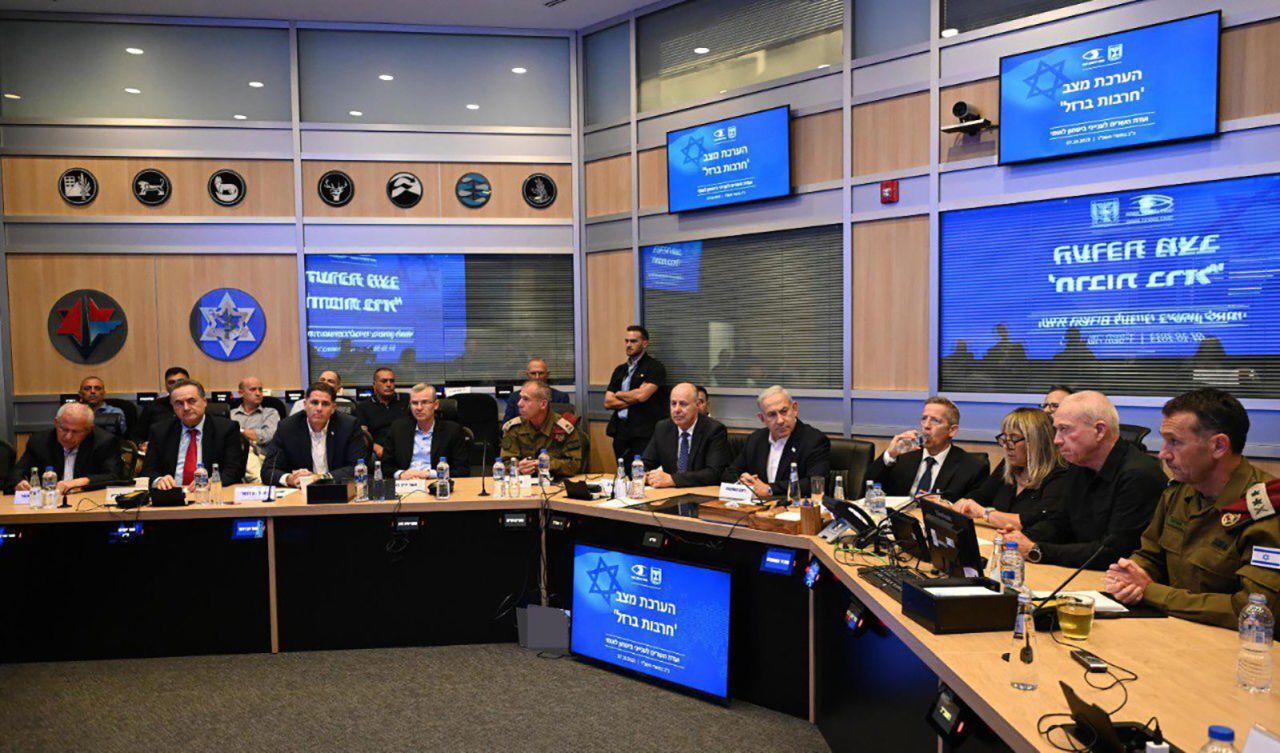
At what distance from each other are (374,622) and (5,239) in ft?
17.2

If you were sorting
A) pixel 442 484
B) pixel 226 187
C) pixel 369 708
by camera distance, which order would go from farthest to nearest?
pixel 226 187 → pixel 442 484 → pixel 369 708

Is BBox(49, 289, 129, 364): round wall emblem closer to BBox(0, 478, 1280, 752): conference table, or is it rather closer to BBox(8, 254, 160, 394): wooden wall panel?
BBox(8, 254, 160, 394): wooden wall panel

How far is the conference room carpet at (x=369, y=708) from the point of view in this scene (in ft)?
11.0

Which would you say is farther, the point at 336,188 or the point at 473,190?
the point at 473,190

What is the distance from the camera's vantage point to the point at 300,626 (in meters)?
4.39

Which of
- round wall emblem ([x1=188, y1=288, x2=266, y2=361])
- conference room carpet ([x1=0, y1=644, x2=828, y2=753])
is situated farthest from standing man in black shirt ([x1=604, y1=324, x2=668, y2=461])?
round wall emblem ([x1=188, y1=288, x2=266, y2=361])

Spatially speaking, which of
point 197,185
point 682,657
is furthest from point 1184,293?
point 197,185

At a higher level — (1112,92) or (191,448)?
(1112,92)

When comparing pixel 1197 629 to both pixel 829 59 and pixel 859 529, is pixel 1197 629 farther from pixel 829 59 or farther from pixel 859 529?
pixel 829 59

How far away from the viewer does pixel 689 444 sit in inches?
197

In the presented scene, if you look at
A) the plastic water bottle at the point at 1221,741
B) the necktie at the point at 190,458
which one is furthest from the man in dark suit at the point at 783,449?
the necktie at the point at 190,458

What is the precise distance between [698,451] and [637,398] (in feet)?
5.37

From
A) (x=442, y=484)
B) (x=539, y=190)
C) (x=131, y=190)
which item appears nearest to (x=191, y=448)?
(x=442, y=484)

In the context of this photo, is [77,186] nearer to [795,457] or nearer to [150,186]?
[150,186]
